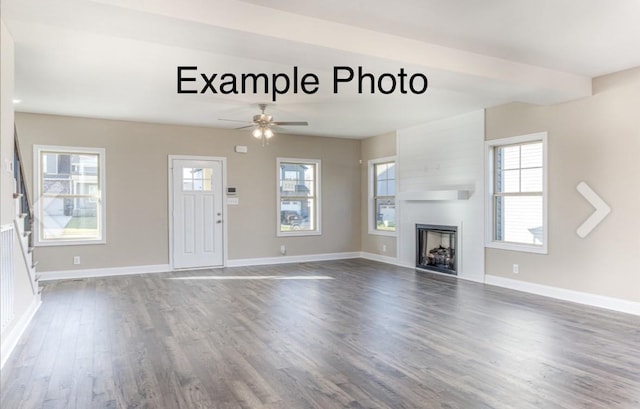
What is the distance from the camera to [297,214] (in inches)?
337

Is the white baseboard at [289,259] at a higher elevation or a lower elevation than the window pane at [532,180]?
lower

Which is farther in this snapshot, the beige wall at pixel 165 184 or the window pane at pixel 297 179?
the window pane at pixel 297 179

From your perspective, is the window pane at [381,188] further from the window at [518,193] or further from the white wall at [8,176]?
the white wall at [8,176]

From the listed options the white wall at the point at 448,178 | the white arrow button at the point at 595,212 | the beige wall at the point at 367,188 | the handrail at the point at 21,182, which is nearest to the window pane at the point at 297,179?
the beige wall at the point at 367,188

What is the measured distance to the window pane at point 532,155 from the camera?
5.52 m

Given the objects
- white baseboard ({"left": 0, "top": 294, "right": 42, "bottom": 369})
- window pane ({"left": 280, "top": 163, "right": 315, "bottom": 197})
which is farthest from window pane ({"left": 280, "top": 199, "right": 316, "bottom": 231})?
white baseboard ({"left": 0, "top": 294, "right": 42, "bottom": 369})

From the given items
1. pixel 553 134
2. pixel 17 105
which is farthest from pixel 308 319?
pixel 17 105

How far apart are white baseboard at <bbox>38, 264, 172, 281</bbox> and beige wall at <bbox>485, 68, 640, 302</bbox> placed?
564cm

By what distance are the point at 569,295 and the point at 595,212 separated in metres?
1.04

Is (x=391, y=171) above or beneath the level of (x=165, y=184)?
above

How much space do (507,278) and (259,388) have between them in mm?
4307

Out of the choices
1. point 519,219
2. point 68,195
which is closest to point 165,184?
point 68,195

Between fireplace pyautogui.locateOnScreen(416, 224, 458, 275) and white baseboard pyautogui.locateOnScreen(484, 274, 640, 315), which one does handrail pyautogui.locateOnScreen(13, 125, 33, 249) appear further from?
white baseboard pyautogui.locateOnScreen(484, 274, 640, 315)

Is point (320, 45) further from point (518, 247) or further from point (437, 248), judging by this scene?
point (437, 248)
